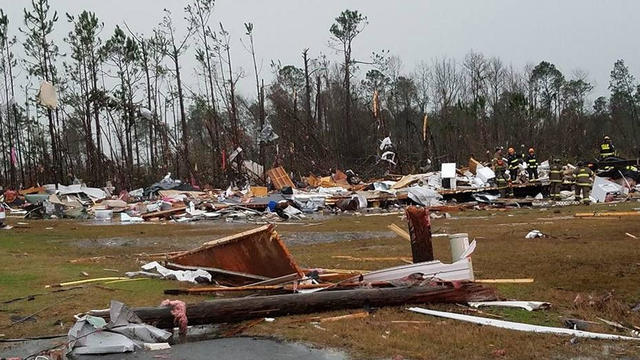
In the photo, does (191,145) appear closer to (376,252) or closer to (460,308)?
(376,252)

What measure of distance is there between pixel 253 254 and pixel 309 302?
200 cm

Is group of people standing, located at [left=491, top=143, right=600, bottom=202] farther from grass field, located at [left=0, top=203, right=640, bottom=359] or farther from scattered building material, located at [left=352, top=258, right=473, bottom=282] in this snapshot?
scattered building material, located at [left=352, top=258, right=473, bottom=282]

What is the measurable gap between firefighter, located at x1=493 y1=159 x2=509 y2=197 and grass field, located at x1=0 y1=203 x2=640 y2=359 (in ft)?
22.8

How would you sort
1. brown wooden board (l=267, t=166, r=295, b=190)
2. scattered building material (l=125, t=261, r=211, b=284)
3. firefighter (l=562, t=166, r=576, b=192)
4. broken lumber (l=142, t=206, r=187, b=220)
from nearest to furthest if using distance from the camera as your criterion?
scattered building material (l=125, t=261, r=211, b=284) < broken lumber (l=142, t=206, r=187, b=220) < firefighter (l=562, t=166, r=576, b=192) < brown wooden board (l=267, t=166, r=295, b=190)

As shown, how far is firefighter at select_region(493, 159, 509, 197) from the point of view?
2395 centimetres

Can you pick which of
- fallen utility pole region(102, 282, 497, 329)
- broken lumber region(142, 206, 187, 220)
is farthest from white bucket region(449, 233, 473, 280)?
broken lumber region(142, 206, 187, 220)

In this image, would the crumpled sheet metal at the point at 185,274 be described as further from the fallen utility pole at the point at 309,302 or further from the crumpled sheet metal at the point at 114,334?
the crumpled sheet metal at the point at 114,334

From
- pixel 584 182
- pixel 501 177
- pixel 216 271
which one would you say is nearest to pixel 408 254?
pixel 216 271

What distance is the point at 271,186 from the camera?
32.6 metres

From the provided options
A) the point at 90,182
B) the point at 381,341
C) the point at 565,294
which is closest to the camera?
the point at 381,341

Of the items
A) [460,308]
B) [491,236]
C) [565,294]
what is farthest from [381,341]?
[491,236]

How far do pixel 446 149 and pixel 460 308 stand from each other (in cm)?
4683

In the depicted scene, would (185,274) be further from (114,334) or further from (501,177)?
(501,177)

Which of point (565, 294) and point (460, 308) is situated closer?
point (460, 308)
